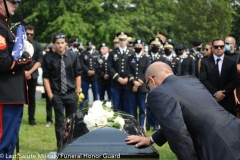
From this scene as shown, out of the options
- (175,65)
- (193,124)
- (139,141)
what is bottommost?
(175,65)

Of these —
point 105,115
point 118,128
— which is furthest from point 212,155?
point 105,115

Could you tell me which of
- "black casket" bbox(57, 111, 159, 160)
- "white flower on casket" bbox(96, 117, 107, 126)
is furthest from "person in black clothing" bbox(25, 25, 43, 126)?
"black casket" bbox(57, 111, 159, 160)

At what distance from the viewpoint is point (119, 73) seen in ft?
36.6

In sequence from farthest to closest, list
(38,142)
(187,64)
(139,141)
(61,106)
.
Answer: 1. (187,64)
2. (38,142)
3. (61,106)
4. (139,141)

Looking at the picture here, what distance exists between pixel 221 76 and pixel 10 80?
4016 millimetres

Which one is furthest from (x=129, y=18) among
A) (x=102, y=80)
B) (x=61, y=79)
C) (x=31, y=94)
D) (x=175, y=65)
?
(x=61, y=79)

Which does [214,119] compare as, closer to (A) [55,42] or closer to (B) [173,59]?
(A) [55,42]

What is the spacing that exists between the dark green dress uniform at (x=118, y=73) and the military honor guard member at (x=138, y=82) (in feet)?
0.96

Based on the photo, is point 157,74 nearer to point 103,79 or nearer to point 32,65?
point 32,65

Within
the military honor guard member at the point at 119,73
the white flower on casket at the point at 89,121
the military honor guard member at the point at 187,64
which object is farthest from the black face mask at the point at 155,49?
the white flower on casket at the point at 89,121

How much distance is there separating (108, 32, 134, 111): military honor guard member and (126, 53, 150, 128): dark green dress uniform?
10.2 inches

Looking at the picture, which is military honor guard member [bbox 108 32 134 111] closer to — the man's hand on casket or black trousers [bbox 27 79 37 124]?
black trousers [bbox 27 79 37 124]

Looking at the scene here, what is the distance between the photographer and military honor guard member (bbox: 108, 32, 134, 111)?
10.8m

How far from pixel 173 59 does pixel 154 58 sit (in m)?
0.43
